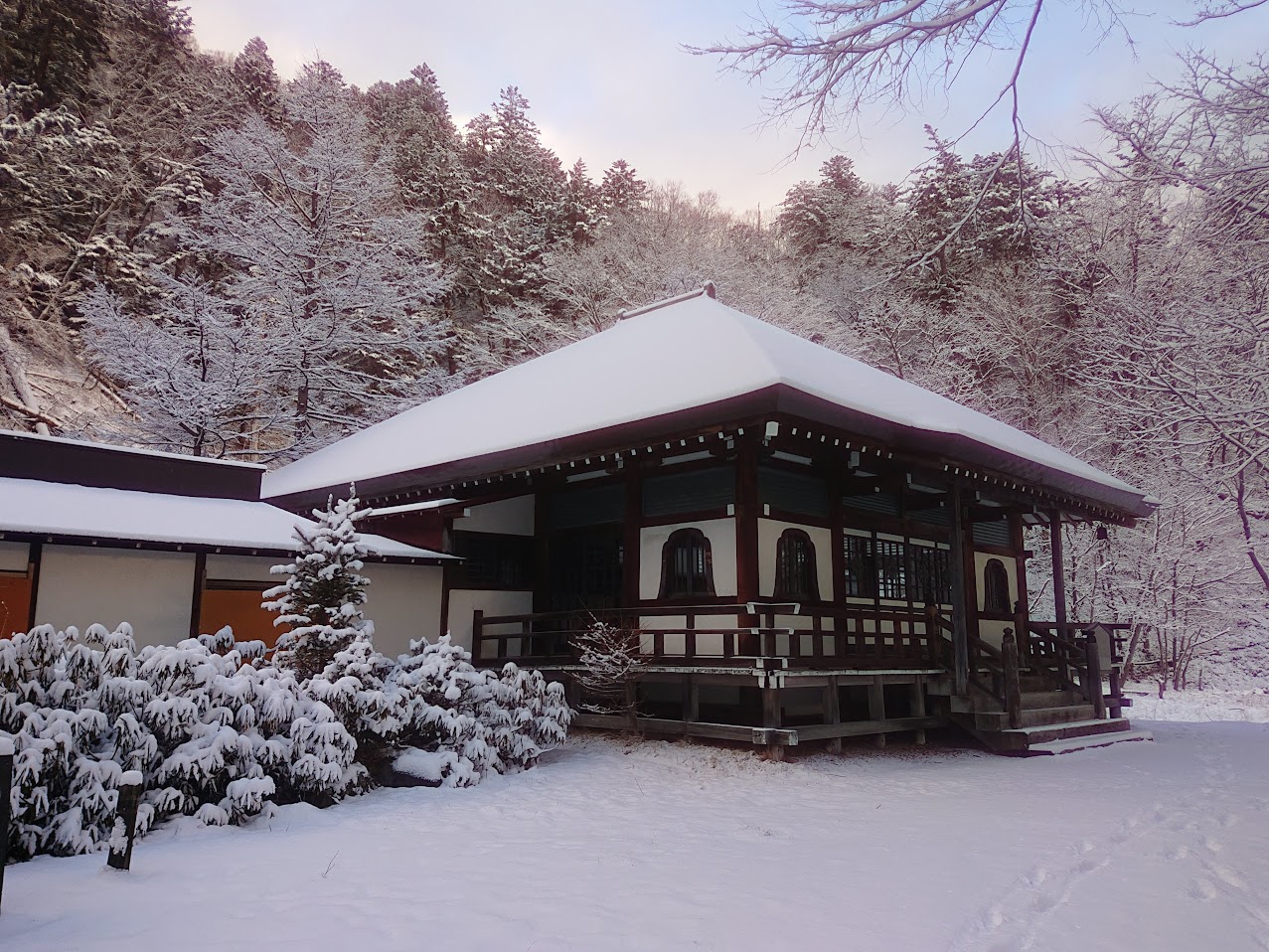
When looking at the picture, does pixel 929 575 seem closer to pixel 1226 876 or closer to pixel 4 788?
pixel 1226 876

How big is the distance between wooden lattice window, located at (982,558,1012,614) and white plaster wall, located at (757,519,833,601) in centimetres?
528

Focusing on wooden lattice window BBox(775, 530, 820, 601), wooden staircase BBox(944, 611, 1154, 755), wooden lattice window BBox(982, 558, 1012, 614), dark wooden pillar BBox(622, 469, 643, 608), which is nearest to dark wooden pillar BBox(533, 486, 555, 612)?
dark wooden pillar BBox(622, 469, 643, 608)

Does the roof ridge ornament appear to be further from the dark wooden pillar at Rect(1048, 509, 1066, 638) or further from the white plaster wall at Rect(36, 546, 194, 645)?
the white plaster wall at Rect(36, 546, 194, 645)

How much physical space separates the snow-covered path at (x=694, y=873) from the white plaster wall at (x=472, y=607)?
5.49m

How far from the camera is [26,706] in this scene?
19.7 ft

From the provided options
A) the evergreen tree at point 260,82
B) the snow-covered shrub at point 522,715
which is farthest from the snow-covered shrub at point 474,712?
the evergreen tree at point 260,82

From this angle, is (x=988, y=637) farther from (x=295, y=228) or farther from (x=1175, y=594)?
(x=295, y=228)

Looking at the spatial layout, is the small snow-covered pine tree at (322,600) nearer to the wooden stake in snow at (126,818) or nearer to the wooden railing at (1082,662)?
the wooden stake in snow at (126,818)

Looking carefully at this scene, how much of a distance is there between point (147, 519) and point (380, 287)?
44.8 ft

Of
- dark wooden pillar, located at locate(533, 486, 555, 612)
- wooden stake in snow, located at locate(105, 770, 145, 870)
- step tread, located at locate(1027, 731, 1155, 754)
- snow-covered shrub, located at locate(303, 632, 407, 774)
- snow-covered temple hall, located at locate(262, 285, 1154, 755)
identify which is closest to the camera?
wooden stake in snow, located at locate(105, 770, 145, 870)

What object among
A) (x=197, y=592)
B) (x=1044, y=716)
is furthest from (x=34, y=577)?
(x=1044, y=716)

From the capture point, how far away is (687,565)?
12.7 m

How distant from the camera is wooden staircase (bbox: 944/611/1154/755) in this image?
12.1 m

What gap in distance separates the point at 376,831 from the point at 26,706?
8.56 feet
